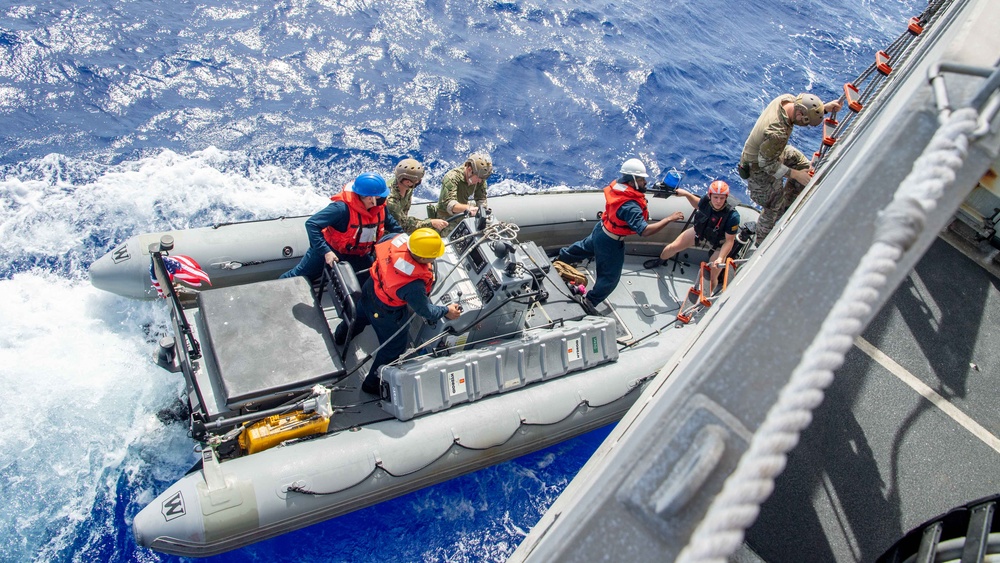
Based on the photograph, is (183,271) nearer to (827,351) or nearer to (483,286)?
(483,286)

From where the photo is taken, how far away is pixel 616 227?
584cm

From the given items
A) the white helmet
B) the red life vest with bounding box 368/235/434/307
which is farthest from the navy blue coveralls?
the red life vest with bounding box 368/235/434/307

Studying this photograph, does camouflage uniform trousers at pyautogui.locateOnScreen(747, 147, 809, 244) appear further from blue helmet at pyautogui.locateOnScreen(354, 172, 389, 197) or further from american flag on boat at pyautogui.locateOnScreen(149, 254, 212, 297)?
american flag on boat at pyautogui.locateOnScreen(149, 254, 212, 297)

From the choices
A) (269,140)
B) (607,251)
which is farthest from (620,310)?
(269,140)

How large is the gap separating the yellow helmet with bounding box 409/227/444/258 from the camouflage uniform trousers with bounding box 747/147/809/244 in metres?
3.76

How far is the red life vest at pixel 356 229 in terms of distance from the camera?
5.10m

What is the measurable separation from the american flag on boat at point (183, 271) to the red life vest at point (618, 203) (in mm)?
3571

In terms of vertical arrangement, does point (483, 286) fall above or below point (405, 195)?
below

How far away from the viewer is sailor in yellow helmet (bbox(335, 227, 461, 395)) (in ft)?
14.3

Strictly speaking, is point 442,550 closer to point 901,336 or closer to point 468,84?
point 901,336

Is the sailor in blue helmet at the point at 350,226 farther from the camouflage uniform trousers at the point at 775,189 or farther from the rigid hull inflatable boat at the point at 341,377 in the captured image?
the camouflage uniform trousers at the point at 775,189

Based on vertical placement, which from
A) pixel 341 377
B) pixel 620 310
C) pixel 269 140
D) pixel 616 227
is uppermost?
pixel 616 227

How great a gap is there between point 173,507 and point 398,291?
202 cm

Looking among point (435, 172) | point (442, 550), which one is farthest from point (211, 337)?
point (435, 172)
